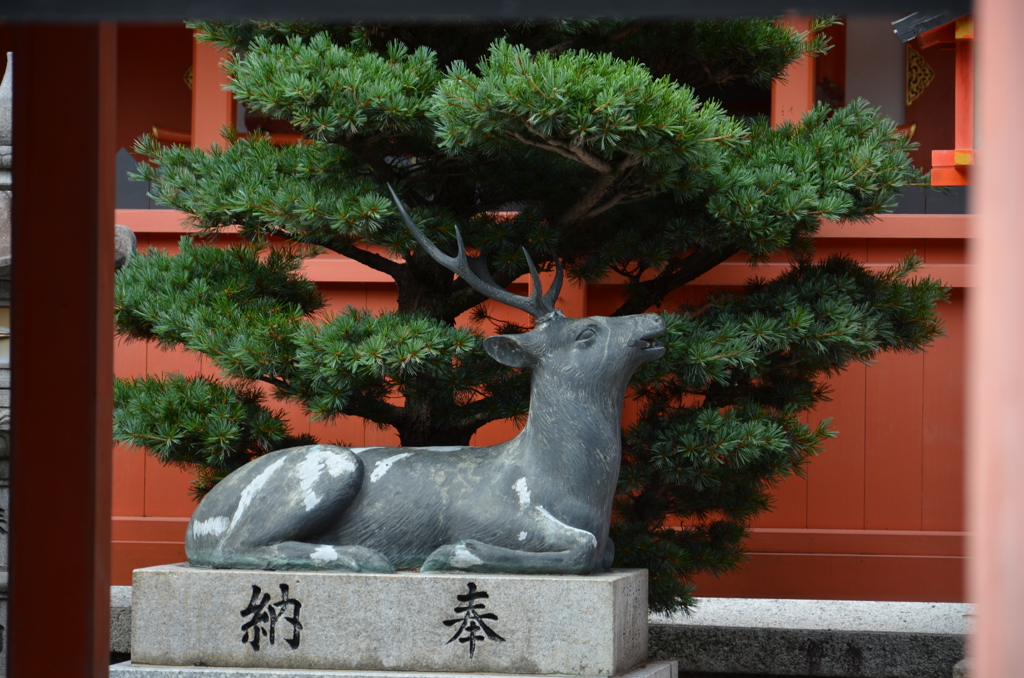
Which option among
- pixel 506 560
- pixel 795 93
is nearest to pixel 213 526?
pixel 506 560

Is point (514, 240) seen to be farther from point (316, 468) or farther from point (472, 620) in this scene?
point (472, 620)

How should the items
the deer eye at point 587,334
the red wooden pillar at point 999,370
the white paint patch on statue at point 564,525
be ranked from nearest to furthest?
the red wooden pillar at point 999,370 → the white paint patch on statue at point 564,525 → the deer eye at point 587,334

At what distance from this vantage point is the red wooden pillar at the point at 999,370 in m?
0.70

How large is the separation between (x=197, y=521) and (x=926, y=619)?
266 cm

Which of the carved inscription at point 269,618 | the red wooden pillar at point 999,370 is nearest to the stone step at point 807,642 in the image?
the carved inscription at point 269,618

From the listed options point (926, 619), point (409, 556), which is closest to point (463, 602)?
point (409, 556)

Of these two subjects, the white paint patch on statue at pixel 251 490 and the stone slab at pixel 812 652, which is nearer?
the white paint patch on statue at pixel 251 490

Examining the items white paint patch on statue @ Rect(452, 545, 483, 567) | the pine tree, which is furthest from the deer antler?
white paint patch on statue @ Rect(452, 545, 483, 567)

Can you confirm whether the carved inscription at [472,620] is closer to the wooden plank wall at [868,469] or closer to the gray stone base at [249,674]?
the gray stone base at [249,674]

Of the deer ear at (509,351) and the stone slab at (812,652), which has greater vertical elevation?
the deer ear at (509,351)

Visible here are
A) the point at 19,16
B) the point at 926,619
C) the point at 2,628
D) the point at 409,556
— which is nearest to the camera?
the point at 19,16

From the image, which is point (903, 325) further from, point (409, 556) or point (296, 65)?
→ point (296, 65)

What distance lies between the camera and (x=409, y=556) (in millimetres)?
3053

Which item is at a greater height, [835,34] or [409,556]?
[835,34]
